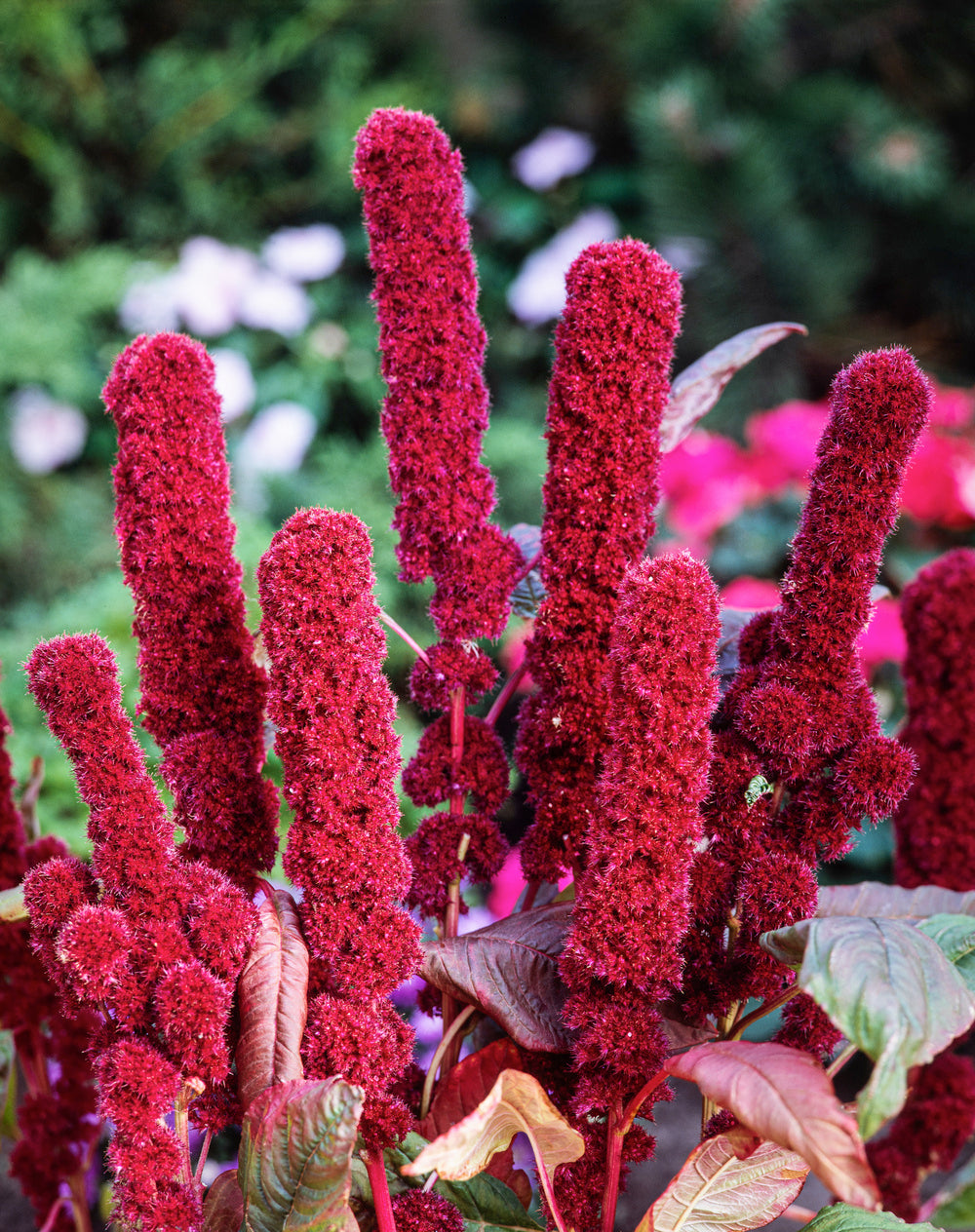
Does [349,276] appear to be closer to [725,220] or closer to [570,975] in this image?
[725,220]

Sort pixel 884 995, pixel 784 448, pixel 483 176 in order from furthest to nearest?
pixel 483 176, pixel 784 448, pixel 884 995

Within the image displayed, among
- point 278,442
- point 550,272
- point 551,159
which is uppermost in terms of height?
point 551,159

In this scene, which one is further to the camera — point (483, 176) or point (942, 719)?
point (483, 176)

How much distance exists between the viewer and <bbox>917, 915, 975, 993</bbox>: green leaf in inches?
15.5

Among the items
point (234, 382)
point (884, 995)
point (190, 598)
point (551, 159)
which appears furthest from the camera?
point (551, 159)

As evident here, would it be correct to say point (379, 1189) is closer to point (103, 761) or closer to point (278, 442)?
point (103, 761)

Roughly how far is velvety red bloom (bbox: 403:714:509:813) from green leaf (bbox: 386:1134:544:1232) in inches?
5.2

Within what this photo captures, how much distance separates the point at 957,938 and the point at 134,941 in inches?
11.3

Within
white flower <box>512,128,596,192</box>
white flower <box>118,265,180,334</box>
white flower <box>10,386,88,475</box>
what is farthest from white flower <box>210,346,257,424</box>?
white flower <box>512,128,596,192</box>

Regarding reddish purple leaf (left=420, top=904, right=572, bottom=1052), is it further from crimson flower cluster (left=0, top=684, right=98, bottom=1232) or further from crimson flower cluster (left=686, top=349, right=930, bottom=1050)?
crimson flower cluster (left=0, top=684, right=98, bottom=1232)

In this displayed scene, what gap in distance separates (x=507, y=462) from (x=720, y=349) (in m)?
1.29

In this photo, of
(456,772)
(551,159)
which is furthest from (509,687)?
(551,159)

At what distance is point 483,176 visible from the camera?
246cm

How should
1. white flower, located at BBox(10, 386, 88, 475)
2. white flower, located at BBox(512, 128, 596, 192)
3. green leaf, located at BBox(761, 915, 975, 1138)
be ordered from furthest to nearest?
white flower, located at BBox(512, 128, 596, 192)
white flower, located at BBox(10, 386, 88, 475)
green leaf, located at BBox(761, 915, 975, 1138)
